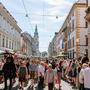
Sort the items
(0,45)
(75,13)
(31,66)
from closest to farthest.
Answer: (31,66) → (0,45) → (75,13)

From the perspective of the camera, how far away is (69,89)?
21.1 meters

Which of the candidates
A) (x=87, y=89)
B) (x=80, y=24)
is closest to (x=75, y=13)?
(x=80, y=24)

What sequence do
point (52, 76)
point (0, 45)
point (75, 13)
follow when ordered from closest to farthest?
1. point (52, 76)
2. point (0, 45)
3. point (75, 13)

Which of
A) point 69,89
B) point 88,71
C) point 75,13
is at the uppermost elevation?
point 75,13

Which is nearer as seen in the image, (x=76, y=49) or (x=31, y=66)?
(x=31, y=66)

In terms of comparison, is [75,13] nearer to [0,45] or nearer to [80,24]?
[80,24]

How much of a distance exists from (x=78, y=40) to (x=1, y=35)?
1205 cm

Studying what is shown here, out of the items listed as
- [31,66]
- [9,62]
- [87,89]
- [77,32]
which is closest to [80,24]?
[77,32]

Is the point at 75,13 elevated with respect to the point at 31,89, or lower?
elevated

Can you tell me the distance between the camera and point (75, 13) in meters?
58.0

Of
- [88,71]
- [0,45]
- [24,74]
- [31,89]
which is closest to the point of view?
[88,71]

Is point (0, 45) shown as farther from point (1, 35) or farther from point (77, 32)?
point (77, 32)

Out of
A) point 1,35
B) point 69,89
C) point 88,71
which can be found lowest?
point 69,89

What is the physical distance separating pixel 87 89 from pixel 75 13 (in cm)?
4603
